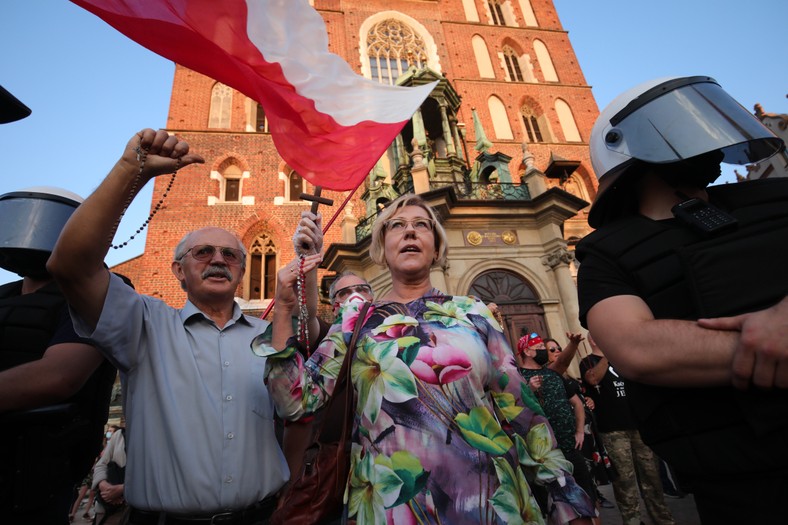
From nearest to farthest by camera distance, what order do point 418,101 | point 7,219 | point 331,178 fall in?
point 7,219, point 331,178, point 418,101

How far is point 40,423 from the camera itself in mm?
1792

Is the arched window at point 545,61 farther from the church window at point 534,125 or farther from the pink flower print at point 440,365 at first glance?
the pink flower print at point 440,365

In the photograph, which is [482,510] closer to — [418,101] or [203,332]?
[203,332]

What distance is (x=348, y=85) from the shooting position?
324 cm

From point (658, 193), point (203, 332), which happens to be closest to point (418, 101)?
point (658, 193)

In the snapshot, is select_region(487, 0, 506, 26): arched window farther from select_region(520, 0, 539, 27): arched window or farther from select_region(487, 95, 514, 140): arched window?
select_region(487, 95, 514, 140): arched window

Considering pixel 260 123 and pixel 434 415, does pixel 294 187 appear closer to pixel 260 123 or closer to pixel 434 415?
pixel 260 123

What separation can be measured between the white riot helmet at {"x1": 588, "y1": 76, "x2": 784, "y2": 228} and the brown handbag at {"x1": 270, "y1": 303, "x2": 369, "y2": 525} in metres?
1.46

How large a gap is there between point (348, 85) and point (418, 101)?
0.60m

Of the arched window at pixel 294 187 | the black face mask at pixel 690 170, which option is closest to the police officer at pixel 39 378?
the black face mask at pixel 690 170

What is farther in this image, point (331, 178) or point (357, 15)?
point (357, 15)

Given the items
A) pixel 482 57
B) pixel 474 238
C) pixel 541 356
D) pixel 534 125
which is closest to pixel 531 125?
pixel 534 125

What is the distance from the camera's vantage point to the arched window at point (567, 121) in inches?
754

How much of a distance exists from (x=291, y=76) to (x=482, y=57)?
68.2ft
